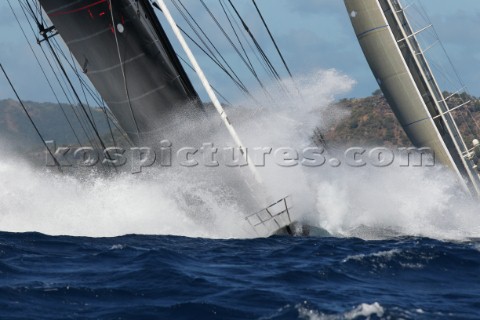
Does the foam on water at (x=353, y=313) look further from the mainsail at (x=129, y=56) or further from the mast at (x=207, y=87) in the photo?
the mainsail at (x=129, y=56)

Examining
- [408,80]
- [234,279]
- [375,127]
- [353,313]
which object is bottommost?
[353,313]

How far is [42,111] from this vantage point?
127688 mm

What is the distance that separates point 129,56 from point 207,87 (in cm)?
195

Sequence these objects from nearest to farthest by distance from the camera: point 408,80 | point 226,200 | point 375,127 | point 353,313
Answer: point 353,313, point 226,200, point 408,80, point 375,127

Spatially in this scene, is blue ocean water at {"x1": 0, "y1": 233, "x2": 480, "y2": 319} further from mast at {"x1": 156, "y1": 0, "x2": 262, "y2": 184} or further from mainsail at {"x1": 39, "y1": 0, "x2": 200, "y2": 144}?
mainsail at {"x1": 39, "y1": 0, "x2": 200, "y2": 144}

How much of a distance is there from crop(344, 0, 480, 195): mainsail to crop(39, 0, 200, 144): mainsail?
12.5 metres

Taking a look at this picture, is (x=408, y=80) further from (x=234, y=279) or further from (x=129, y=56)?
(x=234, y=279)

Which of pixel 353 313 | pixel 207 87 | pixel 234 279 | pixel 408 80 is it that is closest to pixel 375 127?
pixel 408 80

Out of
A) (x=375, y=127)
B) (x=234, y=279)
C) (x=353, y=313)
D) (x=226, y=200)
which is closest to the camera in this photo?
(x=353, y=313)

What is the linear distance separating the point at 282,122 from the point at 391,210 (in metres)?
3.55

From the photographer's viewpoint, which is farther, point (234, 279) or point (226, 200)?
point (226, 200)

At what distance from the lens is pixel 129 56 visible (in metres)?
21.3

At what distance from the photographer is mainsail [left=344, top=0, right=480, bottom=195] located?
32500mm

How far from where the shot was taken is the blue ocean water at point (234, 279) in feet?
39.2
